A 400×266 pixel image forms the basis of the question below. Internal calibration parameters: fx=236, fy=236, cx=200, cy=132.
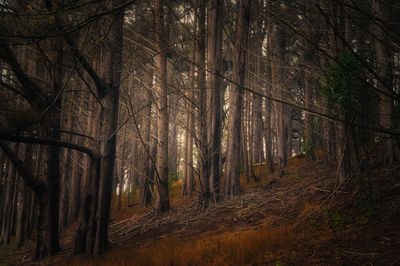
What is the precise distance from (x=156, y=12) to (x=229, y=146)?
523cm

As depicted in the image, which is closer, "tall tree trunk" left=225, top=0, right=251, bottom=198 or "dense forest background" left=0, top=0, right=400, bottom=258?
"dense forest background" left=0, top=0, right=400, bottom=258

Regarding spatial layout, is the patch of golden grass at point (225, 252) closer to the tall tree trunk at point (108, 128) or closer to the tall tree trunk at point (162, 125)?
the tall tree trunk at point (108, 128)

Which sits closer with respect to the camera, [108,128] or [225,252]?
[225,252]

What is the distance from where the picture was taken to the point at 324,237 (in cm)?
319

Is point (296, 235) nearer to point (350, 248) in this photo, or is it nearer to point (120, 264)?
point (350, 248)

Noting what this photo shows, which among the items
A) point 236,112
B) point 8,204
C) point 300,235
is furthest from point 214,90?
point 8,204

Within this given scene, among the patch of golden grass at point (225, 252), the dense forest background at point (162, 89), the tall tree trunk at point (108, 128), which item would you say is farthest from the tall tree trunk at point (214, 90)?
the patch of golden grass at point (225, 252)

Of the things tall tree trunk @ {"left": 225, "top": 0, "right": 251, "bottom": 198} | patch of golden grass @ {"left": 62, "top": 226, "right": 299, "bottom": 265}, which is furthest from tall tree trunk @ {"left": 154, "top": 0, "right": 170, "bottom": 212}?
patch of golden grass @ {"left": 62, "top": 226, "right": 299, "bottom": 265}

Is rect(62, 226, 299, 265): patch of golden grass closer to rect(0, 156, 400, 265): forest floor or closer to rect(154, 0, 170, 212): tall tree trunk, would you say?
rect(0, 156, 400, 265): forest floor

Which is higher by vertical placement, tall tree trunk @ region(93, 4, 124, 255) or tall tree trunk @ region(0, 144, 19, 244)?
tall tree trunk @ region(93, 4, 124, 255)

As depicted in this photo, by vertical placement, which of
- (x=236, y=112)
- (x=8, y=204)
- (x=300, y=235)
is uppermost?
(x=236, y=112)

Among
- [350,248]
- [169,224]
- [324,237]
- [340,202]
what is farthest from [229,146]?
[350,248]

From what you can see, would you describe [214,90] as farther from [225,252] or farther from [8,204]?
[8,204]

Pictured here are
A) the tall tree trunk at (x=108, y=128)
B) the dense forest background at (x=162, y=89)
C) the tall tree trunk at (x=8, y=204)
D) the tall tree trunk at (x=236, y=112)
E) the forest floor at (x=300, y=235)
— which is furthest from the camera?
the tall tree trunk at (x=8, y=204)
